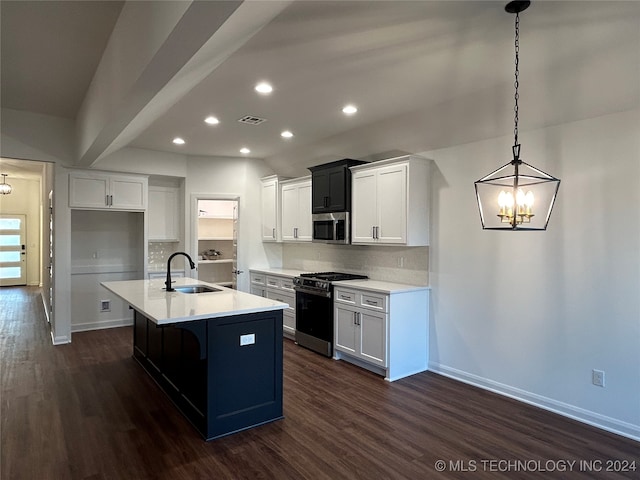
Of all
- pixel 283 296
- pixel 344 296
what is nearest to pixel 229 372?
pixel 344 296

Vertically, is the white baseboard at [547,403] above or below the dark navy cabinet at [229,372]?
below

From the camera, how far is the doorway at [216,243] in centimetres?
721

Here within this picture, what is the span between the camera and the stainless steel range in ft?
15.8

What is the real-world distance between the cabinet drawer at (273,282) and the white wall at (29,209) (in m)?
8.47

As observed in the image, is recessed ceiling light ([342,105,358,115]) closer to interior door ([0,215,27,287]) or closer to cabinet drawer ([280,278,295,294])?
cabinet drawer ([280,278,295,294])

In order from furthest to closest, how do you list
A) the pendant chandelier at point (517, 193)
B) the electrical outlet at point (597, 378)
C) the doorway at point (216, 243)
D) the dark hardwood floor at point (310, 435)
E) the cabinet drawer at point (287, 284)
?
the doorway at point (216, 243), the cabinet drawer at point (287, 284), the electrical outlet at point (597, 378), the dark hardwood floor at point (310, 435), the pendant chandelier at point (517, 193)

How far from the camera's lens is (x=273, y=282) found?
6.01 metres

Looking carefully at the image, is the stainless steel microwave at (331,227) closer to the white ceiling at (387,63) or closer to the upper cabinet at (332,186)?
the upper cabinet at (332,186)

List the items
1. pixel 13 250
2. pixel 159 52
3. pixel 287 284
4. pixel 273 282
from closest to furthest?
pixel 159 52, pixel 287 284, pixel 273 282, pixel 13 250

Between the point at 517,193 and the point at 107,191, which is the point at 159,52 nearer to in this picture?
the point at 517,193

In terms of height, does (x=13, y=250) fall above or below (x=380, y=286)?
above

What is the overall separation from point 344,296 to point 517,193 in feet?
8.74

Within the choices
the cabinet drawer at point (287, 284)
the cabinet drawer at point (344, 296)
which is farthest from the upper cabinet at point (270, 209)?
the cabinet drawer at point (344, 296)

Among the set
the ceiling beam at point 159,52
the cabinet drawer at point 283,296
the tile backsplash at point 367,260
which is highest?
the ceiling beam at point 159,52
